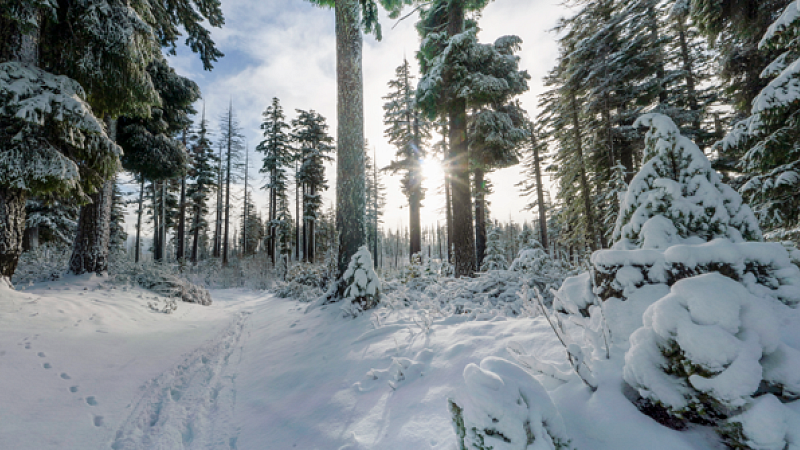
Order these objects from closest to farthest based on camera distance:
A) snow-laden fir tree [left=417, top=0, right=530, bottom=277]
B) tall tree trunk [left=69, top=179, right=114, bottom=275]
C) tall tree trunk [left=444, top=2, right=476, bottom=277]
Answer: tall tree trunk [left=69, top=179, right=114, bottom=275]
snow-laden fir tree [left=417, top=0, right=530, bottom=277]
tall tree trunk [left=444, top=2, right=476, bottom=277]

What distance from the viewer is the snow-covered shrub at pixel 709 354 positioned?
117 centimetres

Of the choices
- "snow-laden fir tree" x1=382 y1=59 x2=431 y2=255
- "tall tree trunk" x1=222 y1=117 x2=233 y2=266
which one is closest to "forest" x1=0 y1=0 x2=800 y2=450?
"snow-laden fir tree" x1=382 y1=59 x2=431 y2=255

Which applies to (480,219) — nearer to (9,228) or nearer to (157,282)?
(157,282)

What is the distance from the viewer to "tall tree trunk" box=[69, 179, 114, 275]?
22.8ft

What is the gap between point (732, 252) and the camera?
5.13 feet

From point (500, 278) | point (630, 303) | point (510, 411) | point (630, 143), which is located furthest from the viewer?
point (630, 143)

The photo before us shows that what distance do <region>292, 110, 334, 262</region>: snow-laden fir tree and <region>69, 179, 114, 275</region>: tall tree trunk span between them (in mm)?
15177

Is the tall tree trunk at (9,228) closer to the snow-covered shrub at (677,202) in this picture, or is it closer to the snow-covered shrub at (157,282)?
the snow-covered shrub at (157,282)

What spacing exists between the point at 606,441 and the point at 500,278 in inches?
181

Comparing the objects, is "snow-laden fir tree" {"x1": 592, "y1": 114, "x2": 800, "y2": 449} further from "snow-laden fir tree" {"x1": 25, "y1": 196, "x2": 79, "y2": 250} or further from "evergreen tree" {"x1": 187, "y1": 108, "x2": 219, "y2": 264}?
"evergreen tree" {"x1": 187, "y1": 108, "x2": 219, "y2": 264}

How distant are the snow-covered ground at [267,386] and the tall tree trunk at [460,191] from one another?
11.8ft

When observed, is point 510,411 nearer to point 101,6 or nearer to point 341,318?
point 341,318

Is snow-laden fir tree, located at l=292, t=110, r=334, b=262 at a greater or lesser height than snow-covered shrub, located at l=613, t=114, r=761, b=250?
greater

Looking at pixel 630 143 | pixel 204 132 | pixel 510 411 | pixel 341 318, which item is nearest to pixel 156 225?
pixel 204 132
